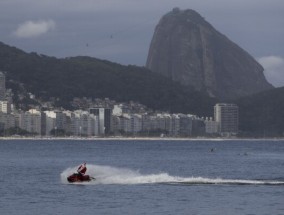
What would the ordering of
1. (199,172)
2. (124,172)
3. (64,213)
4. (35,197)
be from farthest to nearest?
(199,172), (124,172), (35,197), (64,213)

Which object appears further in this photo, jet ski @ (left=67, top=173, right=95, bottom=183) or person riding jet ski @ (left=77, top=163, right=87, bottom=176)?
jet ski @ (left=67, top=173, right=95, bottom=183)

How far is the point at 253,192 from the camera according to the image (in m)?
69.1

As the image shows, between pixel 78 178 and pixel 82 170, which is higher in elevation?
pixel 82 170

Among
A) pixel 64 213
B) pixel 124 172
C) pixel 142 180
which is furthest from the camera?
pixel 124 172

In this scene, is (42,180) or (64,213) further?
(42,180)

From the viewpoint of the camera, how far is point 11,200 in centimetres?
6544

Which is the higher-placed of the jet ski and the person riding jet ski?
the person riding jet ski

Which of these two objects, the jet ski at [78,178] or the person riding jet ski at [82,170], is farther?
the jet ski at [78,178]

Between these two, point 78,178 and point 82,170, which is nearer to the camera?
point 82,170

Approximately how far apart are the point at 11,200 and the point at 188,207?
12.2m

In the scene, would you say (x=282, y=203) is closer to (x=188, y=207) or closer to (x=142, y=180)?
(x=188, y=207)

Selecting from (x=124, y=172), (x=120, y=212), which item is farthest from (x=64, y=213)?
(x=124, y=172)

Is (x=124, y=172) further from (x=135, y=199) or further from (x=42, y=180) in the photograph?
(x=135, y=199)

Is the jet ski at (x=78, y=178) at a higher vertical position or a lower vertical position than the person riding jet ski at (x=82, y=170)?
lower
